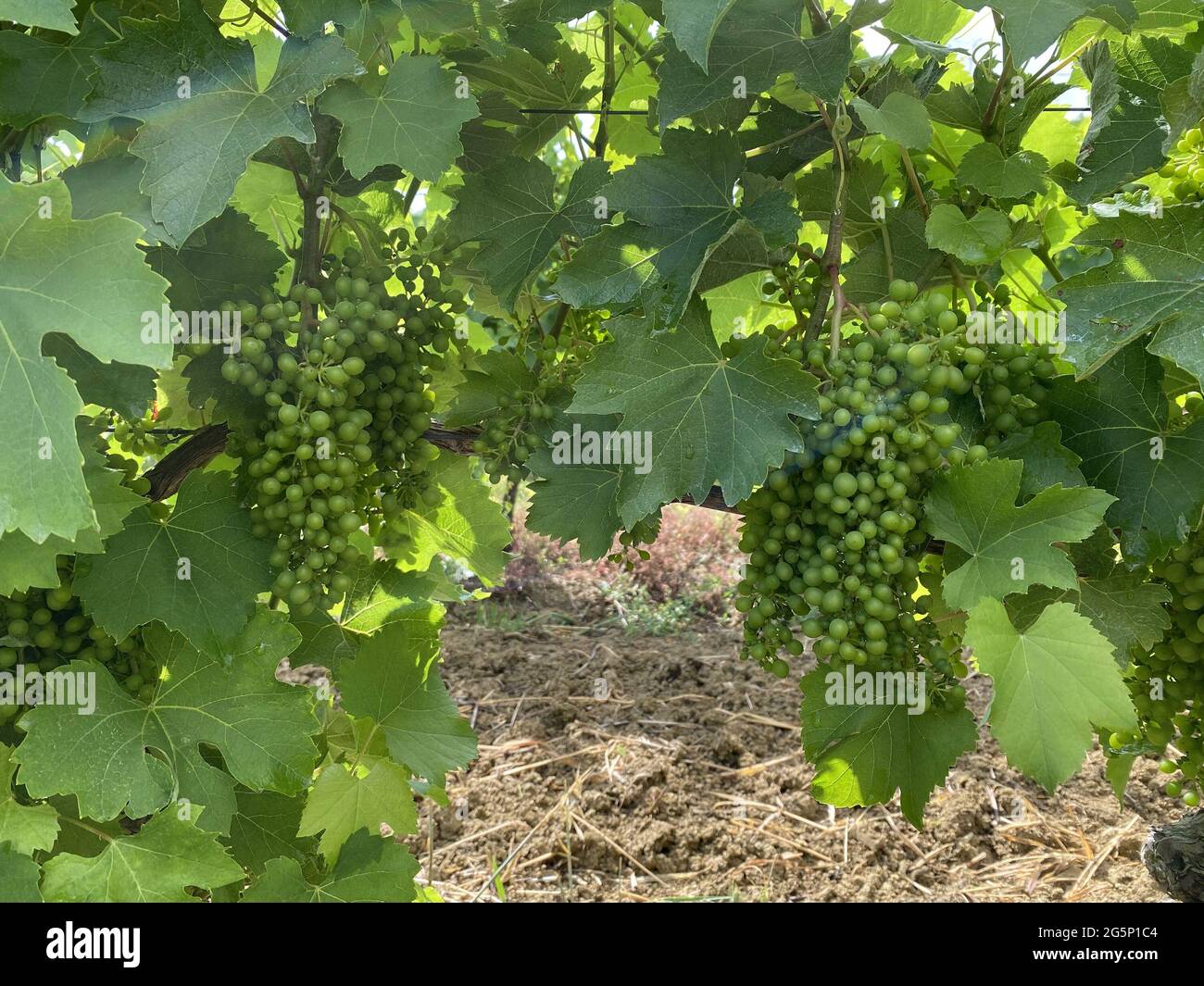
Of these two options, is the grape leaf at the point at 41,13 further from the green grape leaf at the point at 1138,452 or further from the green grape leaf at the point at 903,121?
the green grape leaf at the point at 1138,452

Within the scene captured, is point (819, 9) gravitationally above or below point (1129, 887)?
above

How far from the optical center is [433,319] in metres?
1.64

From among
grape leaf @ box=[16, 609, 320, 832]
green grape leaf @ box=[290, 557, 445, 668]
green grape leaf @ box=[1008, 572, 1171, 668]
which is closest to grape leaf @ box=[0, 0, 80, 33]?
grape leaf @ box=[16, 609, 320, 832]

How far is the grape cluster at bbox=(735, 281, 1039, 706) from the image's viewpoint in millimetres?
→ 1316

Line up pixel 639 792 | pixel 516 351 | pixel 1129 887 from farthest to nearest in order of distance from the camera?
pixel 639 792 → pixel 1129 887 → pixel 516 351

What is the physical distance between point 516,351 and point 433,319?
34cm

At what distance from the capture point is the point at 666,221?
1.51 meters

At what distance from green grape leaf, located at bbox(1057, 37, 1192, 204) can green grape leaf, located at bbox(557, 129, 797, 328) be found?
48cm

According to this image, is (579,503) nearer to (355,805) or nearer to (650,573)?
(355,805)

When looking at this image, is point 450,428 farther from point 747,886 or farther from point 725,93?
point 747,886

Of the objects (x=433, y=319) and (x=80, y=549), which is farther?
(x=433, y=319)

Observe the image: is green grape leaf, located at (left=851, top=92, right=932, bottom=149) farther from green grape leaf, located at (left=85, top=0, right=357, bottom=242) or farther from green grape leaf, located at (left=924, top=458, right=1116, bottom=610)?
green grape leaf, located at (left=85, top=0, right=357, bottom=242)
